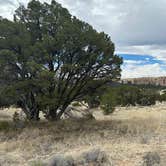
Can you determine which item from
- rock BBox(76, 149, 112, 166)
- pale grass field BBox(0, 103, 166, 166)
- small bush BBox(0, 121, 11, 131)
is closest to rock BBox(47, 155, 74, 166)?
rock BBox(76, 149, 112, 166)

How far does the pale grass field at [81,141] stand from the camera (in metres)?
13.9

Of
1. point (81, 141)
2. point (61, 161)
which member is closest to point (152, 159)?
point (61, 161)

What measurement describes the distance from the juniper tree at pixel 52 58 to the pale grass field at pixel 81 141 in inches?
73.9

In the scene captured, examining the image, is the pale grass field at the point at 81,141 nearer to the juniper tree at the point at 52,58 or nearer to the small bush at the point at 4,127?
the small bush at the point at 4,127

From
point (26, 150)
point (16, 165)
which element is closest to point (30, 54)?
point (26, 150)

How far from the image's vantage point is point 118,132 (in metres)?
20.3

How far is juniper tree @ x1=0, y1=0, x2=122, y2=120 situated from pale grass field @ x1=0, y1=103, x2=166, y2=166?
6.16 ft

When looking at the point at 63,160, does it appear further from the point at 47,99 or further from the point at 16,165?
the point at 47,99

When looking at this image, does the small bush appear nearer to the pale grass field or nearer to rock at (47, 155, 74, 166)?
the pale grass field

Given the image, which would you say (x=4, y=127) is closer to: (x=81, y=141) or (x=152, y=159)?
(x=81, y=141)

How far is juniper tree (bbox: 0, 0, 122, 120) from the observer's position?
73.3 ft

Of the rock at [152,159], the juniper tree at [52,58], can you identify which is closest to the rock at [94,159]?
the rock at [152,159]

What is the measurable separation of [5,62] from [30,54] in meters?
1.39

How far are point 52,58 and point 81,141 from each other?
6.47 meters
